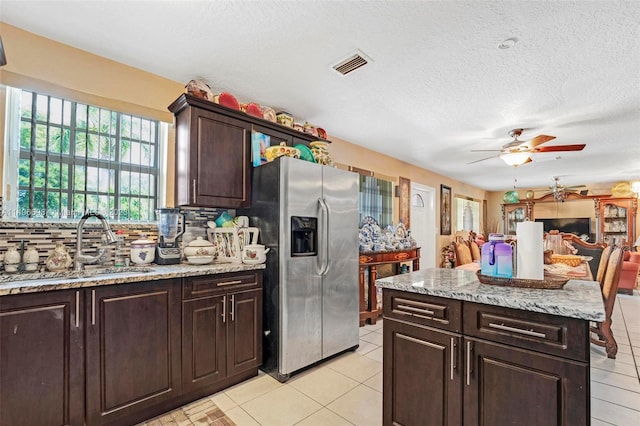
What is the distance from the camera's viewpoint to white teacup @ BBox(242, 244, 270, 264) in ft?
7.85

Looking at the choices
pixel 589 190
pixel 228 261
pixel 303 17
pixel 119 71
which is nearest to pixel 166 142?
pixel 119 71

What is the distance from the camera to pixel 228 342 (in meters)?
2.23

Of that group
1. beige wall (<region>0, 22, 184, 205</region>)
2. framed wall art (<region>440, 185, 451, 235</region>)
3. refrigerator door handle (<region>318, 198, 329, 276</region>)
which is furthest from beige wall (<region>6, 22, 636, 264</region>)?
framed wall art (<region>440, 185, 451, 235</region>)

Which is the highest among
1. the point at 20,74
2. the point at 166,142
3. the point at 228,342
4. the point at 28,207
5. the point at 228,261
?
the point at 20,74

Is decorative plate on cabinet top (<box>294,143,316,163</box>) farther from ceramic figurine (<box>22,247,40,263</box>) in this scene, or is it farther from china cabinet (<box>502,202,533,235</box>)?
china cabinet (<box>502,202,533,235</box>)

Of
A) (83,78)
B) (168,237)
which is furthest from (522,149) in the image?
(83,78)

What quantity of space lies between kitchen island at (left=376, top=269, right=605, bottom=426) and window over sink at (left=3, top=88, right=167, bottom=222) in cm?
213

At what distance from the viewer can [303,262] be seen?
99.5 inches

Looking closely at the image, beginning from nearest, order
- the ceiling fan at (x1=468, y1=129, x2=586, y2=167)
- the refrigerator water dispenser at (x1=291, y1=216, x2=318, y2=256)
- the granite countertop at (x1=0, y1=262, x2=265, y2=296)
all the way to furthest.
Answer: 1. the granite countertop at (x1=0, y1=262, x2=265, y2=296)
2. the refrigerator water dispenser at (x1=291, y1=216, x2=318, y2=256)
3. the ceiling fan at (x1=468, y1=129, x2=586, y2=167)

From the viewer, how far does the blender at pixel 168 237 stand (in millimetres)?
2295

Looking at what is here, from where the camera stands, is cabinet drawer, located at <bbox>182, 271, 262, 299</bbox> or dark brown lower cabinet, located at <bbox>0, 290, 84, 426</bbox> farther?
cabinet drawer, located at <bbox>182, 271, 262, 299</bbox>

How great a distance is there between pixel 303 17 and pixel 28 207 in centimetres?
219

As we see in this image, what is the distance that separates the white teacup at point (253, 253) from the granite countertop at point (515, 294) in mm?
1089

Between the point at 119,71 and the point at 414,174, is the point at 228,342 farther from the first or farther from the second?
the point at 414,174
